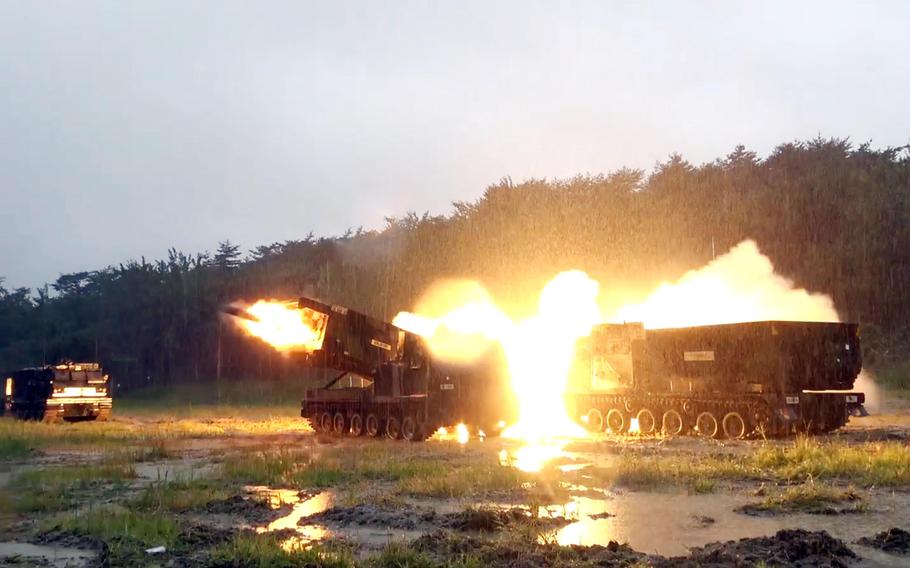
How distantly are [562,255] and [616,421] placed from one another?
1131 inches

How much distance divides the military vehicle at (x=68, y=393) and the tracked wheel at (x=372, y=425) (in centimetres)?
1560

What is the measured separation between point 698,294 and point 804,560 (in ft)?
75.8

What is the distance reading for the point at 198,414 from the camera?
4153 cm

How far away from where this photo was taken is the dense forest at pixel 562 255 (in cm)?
4794

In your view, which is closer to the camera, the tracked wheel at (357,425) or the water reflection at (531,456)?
the water reflection at (531,456)

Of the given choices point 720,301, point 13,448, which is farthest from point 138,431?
point 720,301

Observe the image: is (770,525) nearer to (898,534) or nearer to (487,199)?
(898,534)

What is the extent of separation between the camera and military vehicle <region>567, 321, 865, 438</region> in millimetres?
22578

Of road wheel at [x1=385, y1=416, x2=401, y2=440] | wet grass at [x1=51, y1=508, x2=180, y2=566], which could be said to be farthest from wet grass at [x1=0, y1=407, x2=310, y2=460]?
wet grass at [x1=51, y1=508, x2=180, y2=566]

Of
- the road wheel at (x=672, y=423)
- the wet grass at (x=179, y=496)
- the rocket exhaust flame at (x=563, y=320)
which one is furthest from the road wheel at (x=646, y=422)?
the wet grass at (x=179, y=496)

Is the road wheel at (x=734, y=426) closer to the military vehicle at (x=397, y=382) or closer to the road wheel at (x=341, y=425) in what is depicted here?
the military vehicle at (x=397, y=382)

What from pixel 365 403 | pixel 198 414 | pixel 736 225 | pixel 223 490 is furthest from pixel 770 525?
pixel 736 225

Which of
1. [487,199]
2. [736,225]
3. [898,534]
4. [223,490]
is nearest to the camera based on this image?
[898,534]

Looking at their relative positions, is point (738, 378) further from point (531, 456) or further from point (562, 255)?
point (562, 255)
